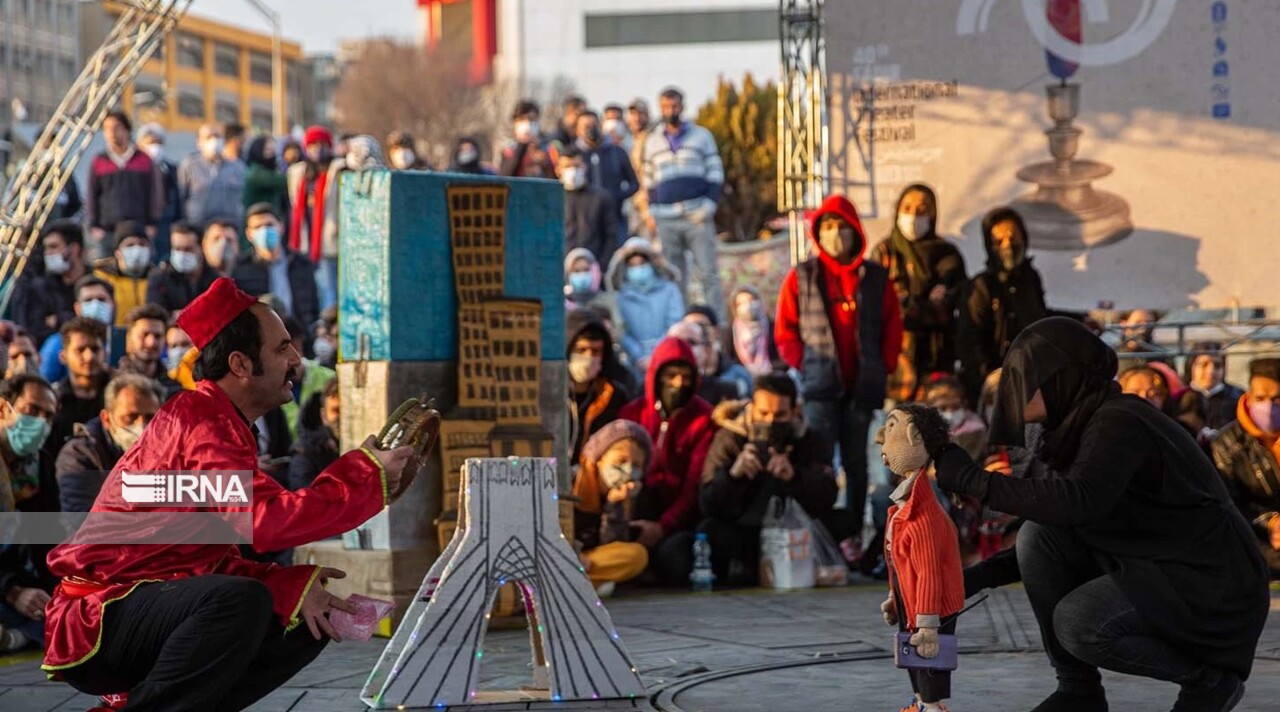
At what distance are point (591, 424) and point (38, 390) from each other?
137 inches

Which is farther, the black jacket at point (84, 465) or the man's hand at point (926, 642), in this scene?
the black jacket at point (84, 465)

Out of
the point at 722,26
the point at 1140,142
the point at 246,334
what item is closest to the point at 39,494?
the point at 246,334

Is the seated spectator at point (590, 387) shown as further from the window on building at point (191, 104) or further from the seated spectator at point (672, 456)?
the window on building at point (191, 104)

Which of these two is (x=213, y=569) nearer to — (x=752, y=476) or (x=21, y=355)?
(x=752, y=476)

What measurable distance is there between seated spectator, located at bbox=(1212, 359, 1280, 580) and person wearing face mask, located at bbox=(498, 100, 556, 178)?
8934 millimetres

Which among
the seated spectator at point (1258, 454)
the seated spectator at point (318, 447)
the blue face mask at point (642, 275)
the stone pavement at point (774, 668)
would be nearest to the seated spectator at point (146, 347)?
the seated spectator at point (318, 447)

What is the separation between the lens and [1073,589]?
650 centimetres

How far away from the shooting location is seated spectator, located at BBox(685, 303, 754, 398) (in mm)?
14227

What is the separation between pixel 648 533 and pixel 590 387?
1337 millimetres

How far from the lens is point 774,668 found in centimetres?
817

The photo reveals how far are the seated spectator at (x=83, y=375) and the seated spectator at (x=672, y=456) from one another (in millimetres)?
2883

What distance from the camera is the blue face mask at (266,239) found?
639 inches

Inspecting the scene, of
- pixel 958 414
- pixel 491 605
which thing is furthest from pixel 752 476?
pixel 491 605

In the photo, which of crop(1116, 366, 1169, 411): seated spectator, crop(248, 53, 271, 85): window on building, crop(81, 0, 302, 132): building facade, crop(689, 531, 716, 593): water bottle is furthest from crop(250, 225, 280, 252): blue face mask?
crop(248, 53, 271, 85): window on building
